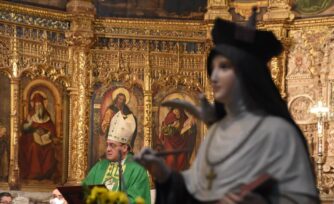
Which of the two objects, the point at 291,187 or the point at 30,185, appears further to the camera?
the point at 30,185

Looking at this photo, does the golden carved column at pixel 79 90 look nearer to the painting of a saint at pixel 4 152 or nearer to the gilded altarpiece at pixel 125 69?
the gilded altarpiece at pixel 125 69

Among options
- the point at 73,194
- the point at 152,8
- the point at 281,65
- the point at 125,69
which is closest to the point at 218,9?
the point at 152,8

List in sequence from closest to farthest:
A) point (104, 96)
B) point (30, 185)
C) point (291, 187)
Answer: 1. point (291, 187)
2. point (30, 185)
3. point (104, 96)

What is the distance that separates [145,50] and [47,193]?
3514 millimetres

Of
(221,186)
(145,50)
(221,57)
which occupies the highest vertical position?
(145,50)

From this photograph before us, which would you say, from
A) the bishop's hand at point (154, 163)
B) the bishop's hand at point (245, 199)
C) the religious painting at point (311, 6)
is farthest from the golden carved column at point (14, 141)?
the bishop's hand at point (245, 199)

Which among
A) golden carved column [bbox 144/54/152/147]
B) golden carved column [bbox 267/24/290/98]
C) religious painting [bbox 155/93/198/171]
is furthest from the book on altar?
golden carved column [bbox 267/24/290/98]

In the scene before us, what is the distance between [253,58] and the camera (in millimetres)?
4305

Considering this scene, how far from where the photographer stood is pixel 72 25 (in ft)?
58.0

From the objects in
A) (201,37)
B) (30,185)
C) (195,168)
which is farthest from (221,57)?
(201,37)

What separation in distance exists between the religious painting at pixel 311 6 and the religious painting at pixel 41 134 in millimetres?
5085

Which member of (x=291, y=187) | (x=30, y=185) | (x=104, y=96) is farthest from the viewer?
(x=104, y=96)

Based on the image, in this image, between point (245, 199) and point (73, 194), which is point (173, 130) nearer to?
point (73, 194)

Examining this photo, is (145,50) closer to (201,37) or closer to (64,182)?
(201,37)
